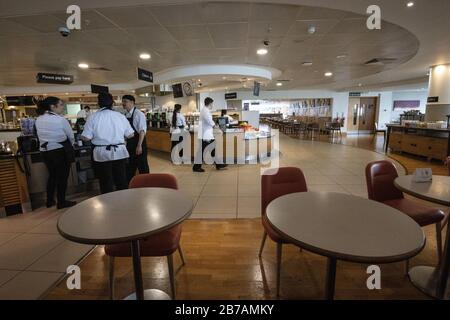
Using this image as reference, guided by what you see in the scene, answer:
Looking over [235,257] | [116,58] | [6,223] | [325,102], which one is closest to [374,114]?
[325,102]

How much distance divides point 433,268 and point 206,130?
16.0ft

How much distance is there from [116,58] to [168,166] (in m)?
3.10

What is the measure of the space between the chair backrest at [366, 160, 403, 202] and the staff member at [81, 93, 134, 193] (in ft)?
9.83

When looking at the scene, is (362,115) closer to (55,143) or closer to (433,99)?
(433,99)

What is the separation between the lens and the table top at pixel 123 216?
136 centimetres

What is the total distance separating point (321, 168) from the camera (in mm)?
6434

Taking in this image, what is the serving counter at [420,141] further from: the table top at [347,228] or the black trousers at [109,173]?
the black trousers at [109,173]

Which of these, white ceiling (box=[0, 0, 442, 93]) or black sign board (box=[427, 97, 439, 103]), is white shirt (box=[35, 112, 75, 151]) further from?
black sign board (box=[427, 97, 439, 103])

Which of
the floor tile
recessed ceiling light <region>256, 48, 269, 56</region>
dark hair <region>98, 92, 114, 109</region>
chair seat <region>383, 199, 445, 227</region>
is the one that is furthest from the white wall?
chair seat <region>383, 199, 445, 227</region>

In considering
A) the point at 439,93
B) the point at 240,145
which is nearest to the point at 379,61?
the point at 439,93

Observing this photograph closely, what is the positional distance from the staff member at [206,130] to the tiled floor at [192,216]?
0.79 ft

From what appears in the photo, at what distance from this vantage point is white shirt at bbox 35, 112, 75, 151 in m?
3.63
